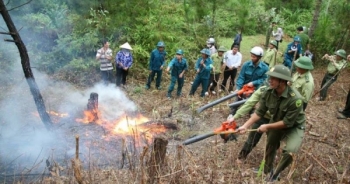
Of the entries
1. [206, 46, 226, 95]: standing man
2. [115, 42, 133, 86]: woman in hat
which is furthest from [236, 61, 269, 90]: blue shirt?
[115, 42, 133, 86]: woman in hat

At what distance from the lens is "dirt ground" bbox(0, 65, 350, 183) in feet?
12.8

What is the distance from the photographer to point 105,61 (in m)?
10.0

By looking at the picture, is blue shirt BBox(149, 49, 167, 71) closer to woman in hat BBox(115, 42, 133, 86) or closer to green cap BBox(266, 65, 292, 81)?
woman in hat BBox(115, 42, 133, 86)

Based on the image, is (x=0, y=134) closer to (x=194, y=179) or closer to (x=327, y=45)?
(x=194, y=179)

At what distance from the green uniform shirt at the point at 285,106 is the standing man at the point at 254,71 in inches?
79.0

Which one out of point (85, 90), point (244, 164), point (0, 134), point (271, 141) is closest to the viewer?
point (271, 141)

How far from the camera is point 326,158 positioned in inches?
232

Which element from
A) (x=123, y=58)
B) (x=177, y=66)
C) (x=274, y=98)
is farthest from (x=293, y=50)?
→ (x=274, y=98)

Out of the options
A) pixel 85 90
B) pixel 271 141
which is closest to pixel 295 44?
pixel 271 141

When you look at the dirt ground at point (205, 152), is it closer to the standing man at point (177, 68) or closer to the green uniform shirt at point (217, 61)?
the standing man at point (177, 68)

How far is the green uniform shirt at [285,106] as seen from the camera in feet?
14.9

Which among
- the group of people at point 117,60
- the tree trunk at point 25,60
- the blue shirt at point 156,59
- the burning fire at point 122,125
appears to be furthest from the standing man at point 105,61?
the tree trunk at point 25,60

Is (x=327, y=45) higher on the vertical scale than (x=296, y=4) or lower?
lower

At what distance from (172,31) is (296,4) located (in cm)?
1196
